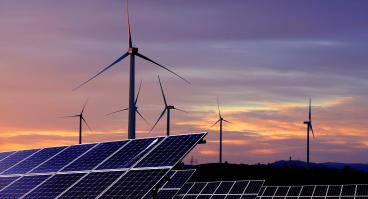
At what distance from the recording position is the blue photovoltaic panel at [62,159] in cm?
4641

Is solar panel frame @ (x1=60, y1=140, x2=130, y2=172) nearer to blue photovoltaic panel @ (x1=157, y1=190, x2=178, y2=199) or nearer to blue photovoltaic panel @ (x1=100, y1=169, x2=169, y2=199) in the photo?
blue photovoltaic panel @ (x1=100, y1=169, x2=169, y2=199)

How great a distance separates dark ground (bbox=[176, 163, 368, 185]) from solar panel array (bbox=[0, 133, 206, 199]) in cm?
8383

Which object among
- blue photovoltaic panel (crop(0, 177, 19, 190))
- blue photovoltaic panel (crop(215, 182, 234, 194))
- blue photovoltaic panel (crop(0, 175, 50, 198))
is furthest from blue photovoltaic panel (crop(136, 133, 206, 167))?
blue photovoltaic panel (crop(215, 182, 234, 194))

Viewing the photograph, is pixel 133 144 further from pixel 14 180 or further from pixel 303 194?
pixel 303 194

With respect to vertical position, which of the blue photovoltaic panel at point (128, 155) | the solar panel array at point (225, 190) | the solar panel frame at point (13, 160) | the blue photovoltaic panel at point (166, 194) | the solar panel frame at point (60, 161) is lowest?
the solar panel array at point (225, 190)

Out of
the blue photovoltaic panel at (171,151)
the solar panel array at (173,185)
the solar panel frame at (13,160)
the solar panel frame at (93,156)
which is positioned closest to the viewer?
the blue photovoltaic panel at (171,151)

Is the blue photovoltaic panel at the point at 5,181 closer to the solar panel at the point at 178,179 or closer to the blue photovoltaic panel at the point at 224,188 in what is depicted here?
the solar panel at the point at 178,179

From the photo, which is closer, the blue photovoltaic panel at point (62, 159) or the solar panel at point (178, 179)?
the blue photovoltaic panel at point (62, 159)

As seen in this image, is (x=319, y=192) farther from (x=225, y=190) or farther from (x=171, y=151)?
(x=171, y=151)

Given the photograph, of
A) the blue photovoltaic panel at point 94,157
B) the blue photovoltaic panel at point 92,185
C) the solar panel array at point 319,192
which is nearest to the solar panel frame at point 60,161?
the blue photovoltaic panel at point 94,157

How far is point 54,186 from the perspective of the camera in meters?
42.3

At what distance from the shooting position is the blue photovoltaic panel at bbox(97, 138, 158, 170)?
133 ft

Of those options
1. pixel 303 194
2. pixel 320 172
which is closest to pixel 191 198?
pixel 303 194

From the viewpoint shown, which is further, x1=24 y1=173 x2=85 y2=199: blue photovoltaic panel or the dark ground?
the dark ground
